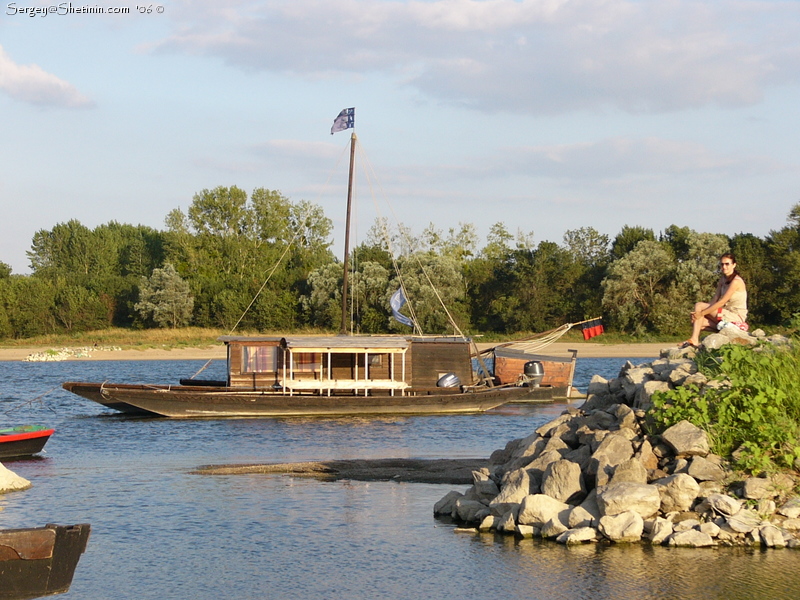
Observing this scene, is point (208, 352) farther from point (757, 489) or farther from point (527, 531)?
point (757, 489)

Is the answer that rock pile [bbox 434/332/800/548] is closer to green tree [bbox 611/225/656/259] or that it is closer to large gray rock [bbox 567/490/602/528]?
large gray rock [bbox 567/490/602/528]

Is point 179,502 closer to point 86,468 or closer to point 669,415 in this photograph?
point 86,468

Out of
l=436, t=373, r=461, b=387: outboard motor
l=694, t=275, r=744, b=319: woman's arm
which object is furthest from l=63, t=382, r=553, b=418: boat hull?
l=694, t=275, r=744, b=319: woman's arm

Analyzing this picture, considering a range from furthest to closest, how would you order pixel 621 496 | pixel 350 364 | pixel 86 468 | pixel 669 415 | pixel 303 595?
pixel 350 364, pixel 86 468, pixel 669 415, pixel 621 496, pixel 303 595

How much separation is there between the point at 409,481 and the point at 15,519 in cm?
688

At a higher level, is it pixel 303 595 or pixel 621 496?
pixel 621 496

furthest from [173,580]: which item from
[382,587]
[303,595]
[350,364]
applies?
[350,364]

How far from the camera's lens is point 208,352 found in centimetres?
6488

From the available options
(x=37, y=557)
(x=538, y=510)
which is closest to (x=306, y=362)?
(x=538, y=510)

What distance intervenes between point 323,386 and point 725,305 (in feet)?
57.3

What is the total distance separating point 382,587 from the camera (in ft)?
36.9

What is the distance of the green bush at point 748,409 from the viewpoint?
1280cm

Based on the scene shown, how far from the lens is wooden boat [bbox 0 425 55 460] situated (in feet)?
68.2

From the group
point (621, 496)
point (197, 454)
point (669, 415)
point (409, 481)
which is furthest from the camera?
point (197, 454)
